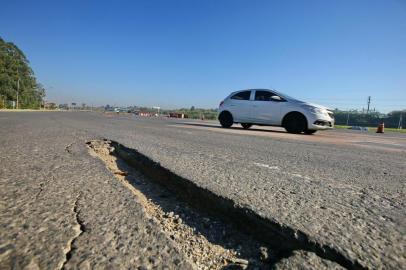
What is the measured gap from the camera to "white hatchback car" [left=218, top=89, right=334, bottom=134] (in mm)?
9359

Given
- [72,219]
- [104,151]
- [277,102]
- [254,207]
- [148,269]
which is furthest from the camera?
[277,102]

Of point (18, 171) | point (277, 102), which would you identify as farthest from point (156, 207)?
point (277, 102)

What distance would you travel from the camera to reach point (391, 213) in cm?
168

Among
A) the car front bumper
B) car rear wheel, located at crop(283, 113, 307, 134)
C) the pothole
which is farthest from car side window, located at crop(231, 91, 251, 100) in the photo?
the pothole

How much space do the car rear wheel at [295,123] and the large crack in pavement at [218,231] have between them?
8.02 m

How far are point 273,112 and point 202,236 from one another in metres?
9.13

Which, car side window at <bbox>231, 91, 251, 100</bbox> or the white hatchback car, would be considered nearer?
the white hatchback car

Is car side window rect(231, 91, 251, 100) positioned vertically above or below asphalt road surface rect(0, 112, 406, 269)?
above

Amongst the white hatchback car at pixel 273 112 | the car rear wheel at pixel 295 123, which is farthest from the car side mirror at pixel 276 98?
the car rear wheel at pixel 295 123

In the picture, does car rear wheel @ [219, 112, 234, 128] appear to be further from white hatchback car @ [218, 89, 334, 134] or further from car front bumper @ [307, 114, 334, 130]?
car front bumper @ [307, 114, 334, 130]

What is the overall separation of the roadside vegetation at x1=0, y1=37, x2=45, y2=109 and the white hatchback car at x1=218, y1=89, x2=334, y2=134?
5548cm

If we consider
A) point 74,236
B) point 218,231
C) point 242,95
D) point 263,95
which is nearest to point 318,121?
point 263,95

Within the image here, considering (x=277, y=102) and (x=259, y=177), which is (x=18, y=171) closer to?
(x=259, y=177)

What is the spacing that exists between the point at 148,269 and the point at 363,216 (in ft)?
3.85
